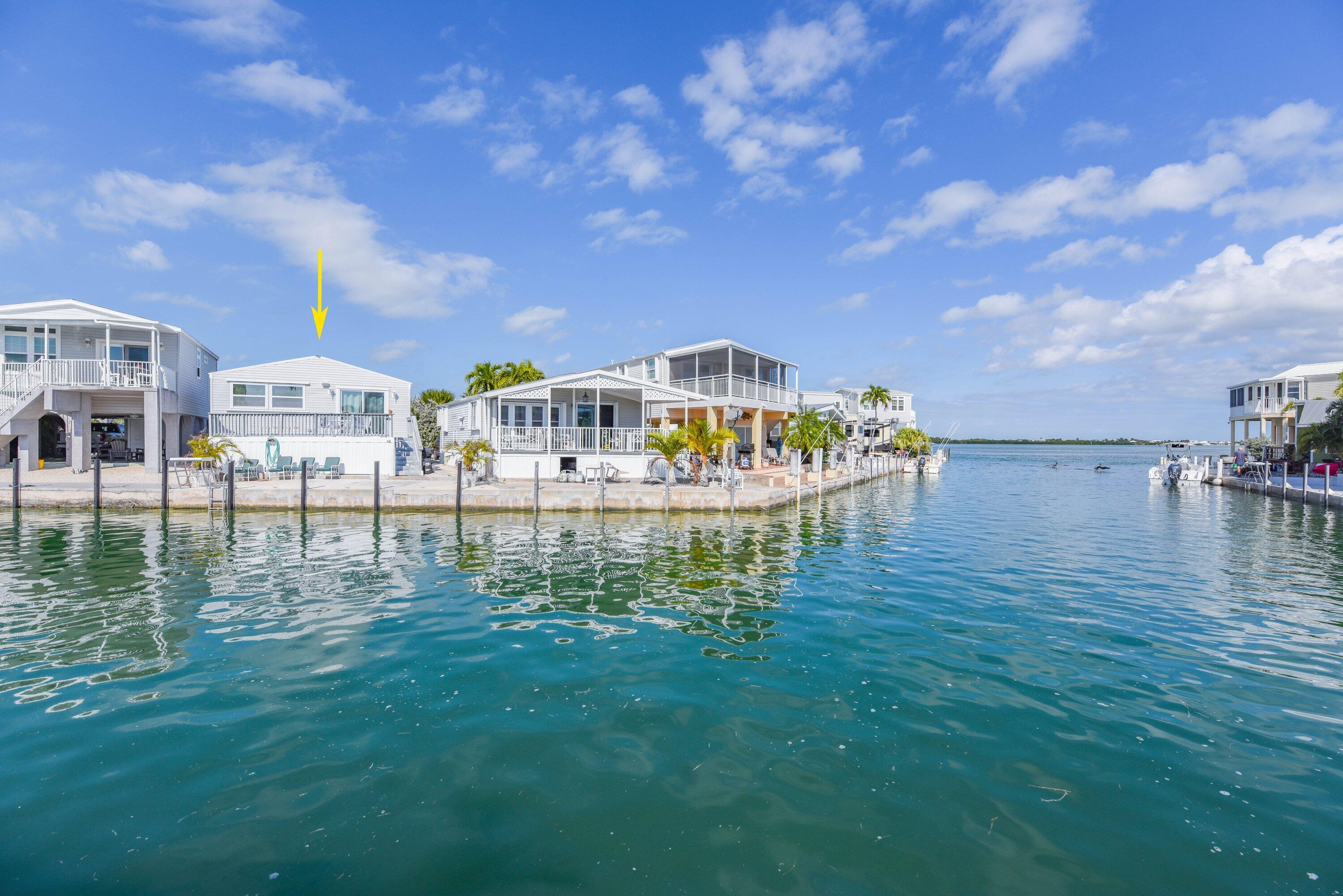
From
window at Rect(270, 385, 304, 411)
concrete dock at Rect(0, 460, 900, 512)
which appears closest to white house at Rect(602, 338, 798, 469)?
concrete dock at Rect(0, 460, 900, 512)

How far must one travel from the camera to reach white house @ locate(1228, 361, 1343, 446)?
41.2m

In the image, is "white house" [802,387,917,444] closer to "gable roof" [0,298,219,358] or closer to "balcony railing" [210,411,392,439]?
"balcony railing" [210,411,392,439]

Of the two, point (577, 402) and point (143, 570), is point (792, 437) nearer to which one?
point (577, 402)

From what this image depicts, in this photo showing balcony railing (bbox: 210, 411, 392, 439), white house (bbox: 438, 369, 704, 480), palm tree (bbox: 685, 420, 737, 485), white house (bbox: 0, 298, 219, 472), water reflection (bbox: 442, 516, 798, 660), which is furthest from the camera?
balcony railing (bbox: 210, 411, 392, 439)

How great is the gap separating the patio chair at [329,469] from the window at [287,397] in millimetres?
3381

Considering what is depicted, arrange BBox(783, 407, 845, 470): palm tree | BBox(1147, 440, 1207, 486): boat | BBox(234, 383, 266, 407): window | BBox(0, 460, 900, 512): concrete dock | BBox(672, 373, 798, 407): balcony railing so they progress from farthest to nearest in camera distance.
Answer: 1. BBox(1147, 440, 1207, 486): boat
2. BBox(672, 373, 798, 407): balcony railing
3. BBox(783, 407, 845, 470): palm tree
4. BBox(234, 383, 266, 407): window
5. BBox(0, 460, 900, 512): concrete dock

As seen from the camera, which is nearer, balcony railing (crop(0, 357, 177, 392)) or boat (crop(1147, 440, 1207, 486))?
balcony railing (crop(0, 357, 177, 392))

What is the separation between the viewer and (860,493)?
32.3 metres

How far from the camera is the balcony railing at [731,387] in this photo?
31.6 m

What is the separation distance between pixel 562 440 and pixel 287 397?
45.0 ft

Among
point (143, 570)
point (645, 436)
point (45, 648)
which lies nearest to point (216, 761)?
point (45, 648)

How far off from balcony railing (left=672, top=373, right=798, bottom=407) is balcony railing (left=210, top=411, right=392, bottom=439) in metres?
15.3

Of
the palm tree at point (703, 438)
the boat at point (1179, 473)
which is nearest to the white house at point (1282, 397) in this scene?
the boat at point (1179, 473)

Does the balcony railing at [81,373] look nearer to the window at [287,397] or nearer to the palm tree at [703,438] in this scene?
the window at [287,397]
